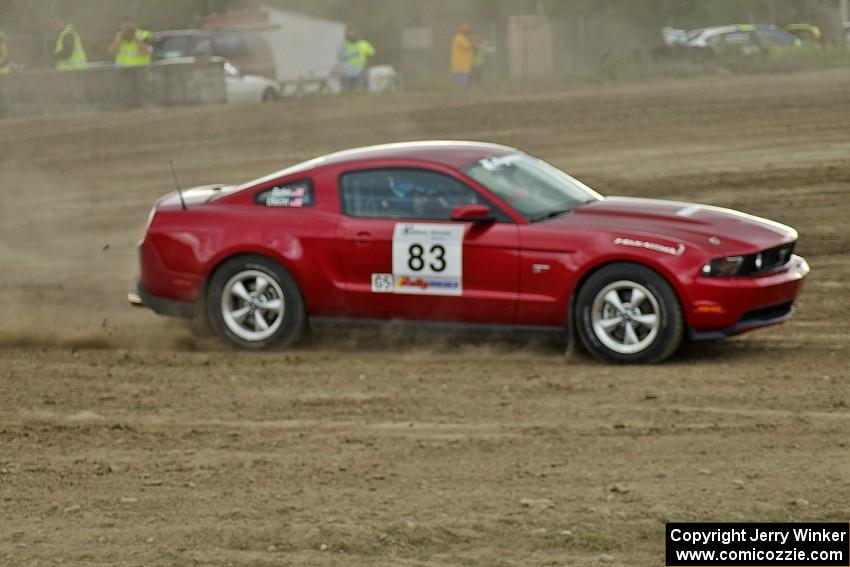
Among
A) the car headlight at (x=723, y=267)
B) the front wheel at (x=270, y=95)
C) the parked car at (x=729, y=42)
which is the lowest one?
the car headlight at (x=723, y=267)

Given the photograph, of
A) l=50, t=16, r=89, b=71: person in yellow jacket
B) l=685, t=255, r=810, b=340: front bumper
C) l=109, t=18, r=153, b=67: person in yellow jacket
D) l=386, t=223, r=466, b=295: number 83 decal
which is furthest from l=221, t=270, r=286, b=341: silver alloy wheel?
l=109, t=18, r=153, b=67: person in yellow jacket

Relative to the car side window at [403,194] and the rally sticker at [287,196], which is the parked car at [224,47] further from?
the car side window at [403,194]

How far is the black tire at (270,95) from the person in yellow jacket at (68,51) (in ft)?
14.8

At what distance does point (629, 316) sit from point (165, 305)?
10.3 feet

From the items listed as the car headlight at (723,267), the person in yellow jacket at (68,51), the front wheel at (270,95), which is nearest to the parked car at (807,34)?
the front wheel at (270,95)

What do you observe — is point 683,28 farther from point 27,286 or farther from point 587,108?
point 27,286

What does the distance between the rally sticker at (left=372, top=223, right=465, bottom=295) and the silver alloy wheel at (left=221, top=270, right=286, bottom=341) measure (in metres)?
0.90

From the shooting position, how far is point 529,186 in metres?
10.1

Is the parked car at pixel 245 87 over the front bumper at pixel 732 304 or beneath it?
over

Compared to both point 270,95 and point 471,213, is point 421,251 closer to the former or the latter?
point 471,213

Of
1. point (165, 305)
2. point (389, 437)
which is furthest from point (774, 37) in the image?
point (389, 437)

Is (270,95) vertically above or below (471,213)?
below

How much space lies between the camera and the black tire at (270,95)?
97.8ft

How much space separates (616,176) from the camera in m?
17.3
